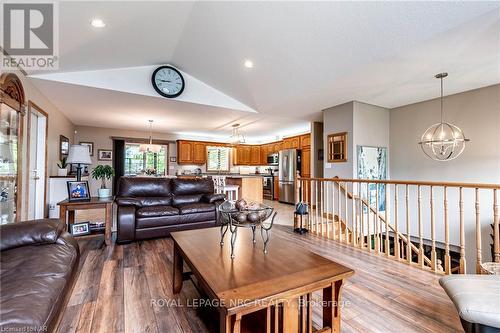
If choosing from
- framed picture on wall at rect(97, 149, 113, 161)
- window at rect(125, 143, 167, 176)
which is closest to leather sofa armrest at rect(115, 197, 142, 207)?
window at rect(125, 143, 167, 176)

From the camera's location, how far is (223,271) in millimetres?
1342

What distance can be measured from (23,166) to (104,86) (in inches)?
64.5

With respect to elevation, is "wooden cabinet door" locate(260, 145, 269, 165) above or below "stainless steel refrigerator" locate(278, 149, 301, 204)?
above

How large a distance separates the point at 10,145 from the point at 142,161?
483 cm

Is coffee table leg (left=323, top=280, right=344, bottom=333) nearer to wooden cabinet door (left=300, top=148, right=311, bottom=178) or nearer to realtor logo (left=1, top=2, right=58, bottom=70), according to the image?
realtor logo (left=1, top=2, right=58, bottom=70)

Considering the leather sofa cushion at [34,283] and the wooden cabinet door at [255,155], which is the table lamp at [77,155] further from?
the wooden cabinet door at [255,155]

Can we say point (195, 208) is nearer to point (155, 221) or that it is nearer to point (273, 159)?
point (155, 221)

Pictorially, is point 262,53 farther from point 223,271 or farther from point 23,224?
point 23,224

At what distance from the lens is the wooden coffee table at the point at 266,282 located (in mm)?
1086

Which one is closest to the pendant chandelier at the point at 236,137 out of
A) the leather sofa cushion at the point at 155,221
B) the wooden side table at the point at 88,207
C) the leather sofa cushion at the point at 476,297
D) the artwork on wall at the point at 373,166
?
the artwork on wall at the point at 373,166

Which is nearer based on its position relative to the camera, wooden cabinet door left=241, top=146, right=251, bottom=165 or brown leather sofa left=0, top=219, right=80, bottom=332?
brown leather sofa left=0, top=219, right=80, bottom=332

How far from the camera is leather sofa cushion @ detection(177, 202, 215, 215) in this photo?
376 cm

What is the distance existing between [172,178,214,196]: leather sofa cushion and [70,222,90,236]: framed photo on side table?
1.41 m

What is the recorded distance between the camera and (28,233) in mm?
1699
